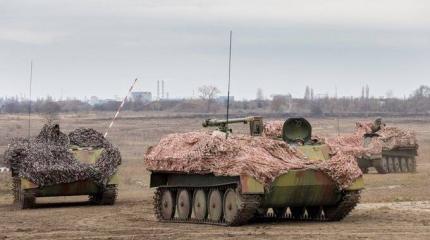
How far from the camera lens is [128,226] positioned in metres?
22.5

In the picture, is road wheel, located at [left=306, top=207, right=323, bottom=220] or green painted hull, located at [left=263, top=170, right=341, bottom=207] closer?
green painted hull, located at [left=263, top=170, right=341, bottom=207]

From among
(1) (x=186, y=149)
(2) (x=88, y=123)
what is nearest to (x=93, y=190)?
(1) (x=186, y=149)

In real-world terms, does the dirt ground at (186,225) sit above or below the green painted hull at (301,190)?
below

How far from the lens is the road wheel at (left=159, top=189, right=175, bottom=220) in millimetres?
24547

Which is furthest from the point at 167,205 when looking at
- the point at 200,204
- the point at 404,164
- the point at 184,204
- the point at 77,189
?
the point at 404,164

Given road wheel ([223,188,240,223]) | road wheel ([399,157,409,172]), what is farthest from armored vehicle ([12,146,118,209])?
road wheel ([399,157,409,172])

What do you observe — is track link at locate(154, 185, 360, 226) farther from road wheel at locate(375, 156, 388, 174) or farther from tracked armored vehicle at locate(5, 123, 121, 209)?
road wheel at locate(375, 156, 388, 174)

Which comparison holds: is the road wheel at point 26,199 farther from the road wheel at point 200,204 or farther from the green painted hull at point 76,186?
the road wheel at point 200,204

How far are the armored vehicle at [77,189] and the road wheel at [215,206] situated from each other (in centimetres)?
Answer: 837

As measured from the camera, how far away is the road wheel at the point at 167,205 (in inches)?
966

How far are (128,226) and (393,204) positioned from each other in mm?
8342

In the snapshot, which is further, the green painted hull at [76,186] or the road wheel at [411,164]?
the road wheel at [411,164]

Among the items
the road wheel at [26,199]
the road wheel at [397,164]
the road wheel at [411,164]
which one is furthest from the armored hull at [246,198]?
the road wheel at [411,164]

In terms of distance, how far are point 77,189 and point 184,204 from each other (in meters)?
7.17
